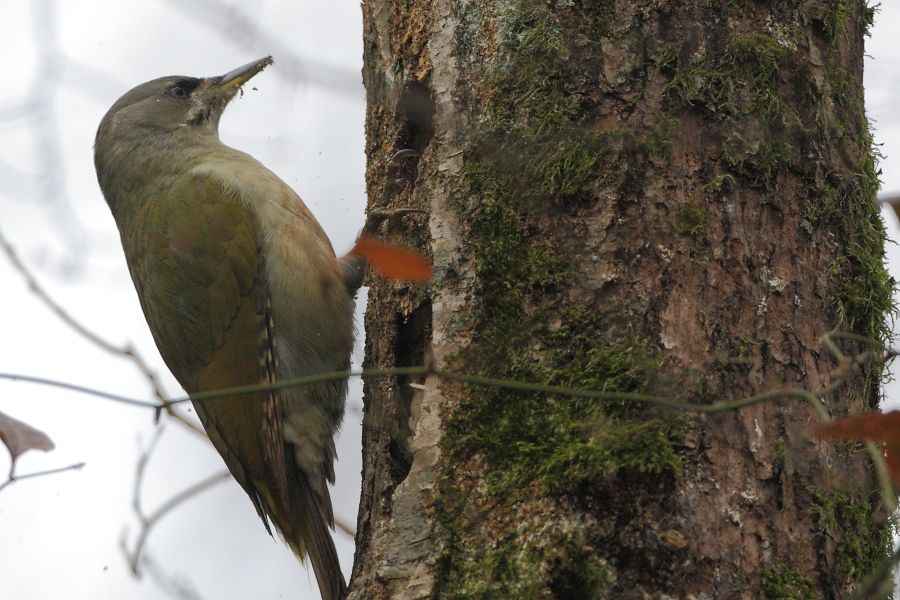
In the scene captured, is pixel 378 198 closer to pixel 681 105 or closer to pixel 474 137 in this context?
pixel 474 137

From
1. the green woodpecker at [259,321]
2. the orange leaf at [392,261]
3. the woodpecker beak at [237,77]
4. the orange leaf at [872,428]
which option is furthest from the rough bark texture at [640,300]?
the woodpecker beak at [237,77]

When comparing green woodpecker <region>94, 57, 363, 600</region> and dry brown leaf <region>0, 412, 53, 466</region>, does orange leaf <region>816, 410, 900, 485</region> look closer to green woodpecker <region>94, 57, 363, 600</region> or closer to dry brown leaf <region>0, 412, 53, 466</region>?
dry brown leaf <region>0, 412, 53, 466</region>

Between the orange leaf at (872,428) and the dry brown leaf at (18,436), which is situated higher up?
the dry brown leaf at (18,436)

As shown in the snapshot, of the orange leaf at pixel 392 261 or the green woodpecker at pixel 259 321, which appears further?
the green woodpecker at pixel 259 321

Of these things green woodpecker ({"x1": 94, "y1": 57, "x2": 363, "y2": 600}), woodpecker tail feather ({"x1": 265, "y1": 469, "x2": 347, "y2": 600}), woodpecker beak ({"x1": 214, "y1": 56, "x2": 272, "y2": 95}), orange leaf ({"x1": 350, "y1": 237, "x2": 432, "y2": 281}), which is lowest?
woodpecker tail feather ({"x1": 265, "y1": 469, "x2": 347, "y2": 600})

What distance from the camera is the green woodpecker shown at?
3.81 m

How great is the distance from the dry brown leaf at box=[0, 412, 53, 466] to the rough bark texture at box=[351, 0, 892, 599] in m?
0.87

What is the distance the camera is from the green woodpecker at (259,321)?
3.81 m

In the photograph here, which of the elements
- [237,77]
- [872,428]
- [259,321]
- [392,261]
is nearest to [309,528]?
[259,321]

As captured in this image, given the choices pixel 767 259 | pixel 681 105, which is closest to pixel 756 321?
pixel 767 259

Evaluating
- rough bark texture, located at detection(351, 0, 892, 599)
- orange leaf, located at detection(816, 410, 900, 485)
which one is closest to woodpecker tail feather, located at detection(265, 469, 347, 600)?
rough bark texture, located at detection(351, 0, 892, 599)

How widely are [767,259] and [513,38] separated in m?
0.90

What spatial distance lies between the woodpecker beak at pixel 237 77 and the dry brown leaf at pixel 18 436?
8.97ft

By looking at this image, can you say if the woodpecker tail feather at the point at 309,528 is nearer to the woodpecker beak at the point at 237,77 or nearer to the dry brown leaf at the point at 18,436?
the dry brown leaf at the point at 18,436
